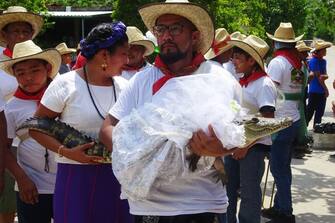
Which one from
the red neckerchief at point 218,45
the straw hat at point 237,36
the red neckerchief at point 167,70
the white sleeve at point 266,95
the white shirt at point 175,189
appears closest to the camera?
the white shirt at point 175,189

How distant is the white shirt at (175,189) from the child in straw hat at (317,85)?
883 cm

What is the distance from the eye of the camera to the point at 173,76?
266 centimetres

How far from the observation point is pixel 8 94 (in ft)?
13.1

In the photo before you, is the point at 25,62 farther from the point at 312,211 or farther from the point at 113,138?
the point at 312,211

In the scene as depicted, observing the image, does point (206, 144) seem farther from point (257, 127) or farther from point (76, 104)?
point (76, 104)

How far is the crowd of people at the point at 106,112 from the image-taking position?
2.56 m

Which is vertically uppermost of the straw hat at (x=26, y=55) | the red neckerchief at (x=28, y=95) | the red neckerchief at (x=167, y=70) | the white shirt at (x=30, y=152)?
the red neckerchief at (x=167, y=70)

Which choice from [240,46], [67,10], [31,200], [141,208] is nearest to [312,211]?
[240,46]

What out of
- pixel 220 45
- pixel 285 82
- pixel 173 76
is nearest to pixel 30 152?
pixel 173 76

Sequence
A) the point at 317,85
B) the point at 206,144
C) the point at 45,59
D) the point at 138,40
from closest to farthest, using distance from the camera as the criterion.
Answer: the point at 206,144, the point at 45,59, the point at 138,40, the point at 317,85

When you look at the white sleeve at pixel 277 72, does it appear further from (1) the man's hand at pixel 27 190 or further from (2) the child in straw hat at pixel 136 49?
(1) the man's hand at pixel 27 190

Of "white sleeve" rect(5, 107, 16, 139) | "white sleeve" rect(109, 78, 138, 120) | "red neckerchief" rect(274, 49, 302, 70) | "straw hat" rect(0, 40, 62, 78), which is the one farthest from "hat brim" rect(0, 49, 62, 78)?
"red neckerchief" rect(274, 49, 302, 70)

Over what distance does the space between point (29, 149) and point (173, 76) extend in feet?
4.69

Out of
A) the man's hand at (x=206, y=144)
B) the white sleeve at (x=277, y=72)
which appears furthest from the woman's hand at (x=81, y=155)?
the white sleeve at (x=277, y=72)
